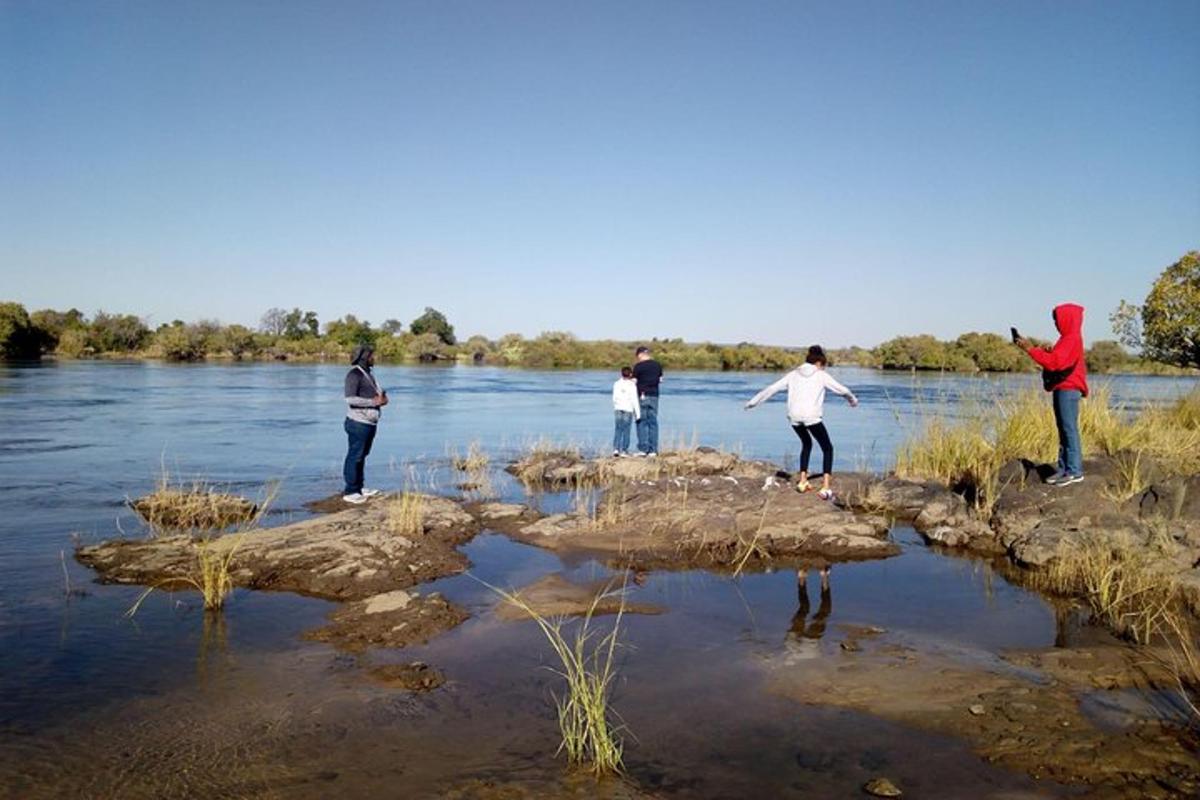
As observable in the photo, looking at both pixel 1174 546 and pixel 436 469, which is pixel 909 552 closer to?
pixel 1174 546

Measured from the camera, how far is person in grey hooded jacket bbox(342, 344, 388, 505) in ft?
36.7

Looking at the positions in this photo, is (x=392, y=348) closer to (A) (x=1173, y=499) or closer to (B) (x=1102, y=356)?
(B) (x=1102, y=356)

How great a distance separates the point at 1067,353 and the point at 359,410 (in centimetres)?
906

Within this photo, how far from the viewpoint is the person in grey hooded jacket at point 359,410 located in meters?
11.2

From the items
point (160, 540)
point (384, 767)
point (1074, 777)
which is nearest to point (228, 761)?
point (384, 767)

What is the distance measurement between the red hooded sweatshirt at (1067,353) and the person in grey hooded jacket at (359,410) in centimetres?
848

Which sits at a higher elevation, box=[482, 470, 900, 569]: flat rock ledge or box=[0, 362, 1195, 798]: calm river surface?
box=[482, 470, 900, 569]: flat rock ledge

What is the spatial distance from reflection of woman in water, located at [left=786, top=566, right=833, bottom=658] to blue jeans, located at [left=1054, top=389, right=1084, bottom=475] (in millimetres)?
4021

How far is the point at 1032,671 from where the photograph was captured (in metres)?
5.89

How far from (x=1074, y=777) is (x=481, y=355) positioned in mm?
97814

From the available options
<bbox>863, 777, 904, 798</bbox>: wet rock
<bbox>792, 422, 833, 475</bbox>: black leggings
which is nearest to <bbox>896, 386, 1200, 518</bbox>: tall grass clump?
<bbox>792, 422, 833, 475</bbox>: black leggings

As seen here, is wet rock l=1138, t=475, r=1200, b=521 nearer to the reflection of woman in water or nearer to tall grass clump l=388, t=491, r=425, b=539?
the reflection of woman in water

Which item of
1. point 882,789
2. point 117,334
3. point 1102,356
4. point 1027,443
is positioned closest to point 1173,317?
point 1027,443

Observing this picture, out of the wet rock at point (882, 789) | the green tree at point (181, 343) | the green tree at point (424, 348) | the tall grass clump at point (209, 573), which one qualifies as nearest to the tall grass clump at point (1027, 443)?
the wet rock at point (882, 789)
